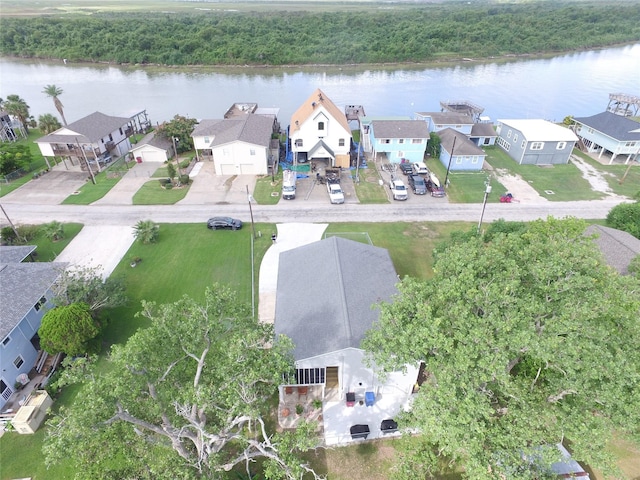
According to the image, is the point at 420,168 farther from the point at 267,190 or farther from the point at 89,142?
the point at 89,142

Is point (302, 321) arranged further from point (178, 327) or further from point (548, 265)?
point (548, 265)

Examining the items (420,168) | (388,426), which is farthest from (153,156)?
(388,426)

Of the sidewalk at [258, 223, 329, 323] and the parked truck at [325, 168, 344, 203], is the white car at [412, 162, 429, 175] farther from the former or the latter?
the sidewalk at [258, 223, 329, 323]

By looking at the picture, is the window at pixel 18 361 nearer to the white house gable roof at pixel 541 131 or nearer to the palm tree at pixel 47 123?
the palm tree at pixel 47 123

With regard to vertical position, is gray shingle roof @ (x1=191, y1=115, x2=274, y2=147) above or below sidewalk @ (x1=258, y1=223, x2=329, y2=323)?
above

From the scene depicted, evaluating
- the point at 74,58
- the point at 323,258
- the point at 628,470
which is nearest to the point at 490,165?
the point at 323,258

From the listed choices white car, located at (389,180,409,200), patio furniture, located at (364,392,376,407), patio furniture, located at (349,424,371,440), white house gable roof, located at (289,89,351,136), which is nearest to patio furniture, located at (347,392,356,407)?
patio furniture, located at (364,392,376,407)
